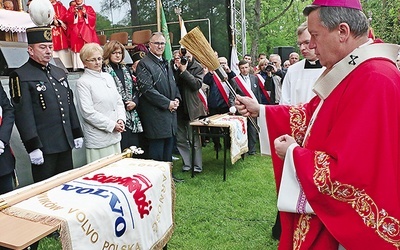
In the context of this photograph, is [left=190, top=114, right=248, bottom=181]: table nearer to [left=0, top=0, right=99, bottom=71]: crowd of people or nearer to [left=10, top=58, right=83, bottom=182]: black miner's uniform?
[left=10, top=58, right=83, bottom=182]: black miner's uniform

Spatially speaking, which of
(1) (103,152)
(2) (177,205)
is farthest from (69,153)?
(2) (177,205)

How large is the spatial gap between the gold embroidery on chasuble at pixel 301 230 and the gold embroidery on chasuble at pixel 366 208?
0.81ft

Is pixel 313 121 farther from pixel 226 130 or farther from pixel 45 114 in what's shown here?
Result: pixel 226 130

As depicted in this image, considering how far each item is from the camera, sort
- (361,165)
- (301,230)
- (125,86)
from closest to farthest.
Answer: (361,165) < (301,230) < (125,86)

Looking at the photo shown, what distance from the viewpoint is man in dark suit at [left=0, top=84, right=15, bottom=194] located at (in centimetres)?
271

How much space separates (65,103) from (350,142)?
104 inches

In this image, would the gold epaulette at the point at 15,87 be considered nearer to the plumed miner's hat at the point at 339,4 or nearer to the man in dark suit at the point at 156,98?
the man in dark suit at the point at 156,98

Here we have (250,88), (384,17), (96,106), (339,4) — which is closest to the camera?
(339,4)

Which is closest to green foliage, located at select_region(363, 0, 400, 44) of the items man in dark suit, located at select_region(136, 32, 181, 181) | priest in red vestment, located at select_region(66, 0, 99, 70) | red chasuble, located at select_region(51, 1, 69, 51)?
priest in red vestment, located at select_region(66, 0, 99, 70)

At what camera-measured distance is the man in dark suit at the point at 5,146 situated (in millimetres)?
2709

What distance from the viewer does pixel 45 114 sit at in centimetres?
313

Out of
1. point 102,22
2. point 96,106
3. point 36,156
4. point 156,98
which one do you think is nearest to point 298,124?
point 36,156

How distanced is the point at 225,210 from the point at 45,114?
226 cm

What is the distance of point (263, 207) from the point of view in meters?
4.27
